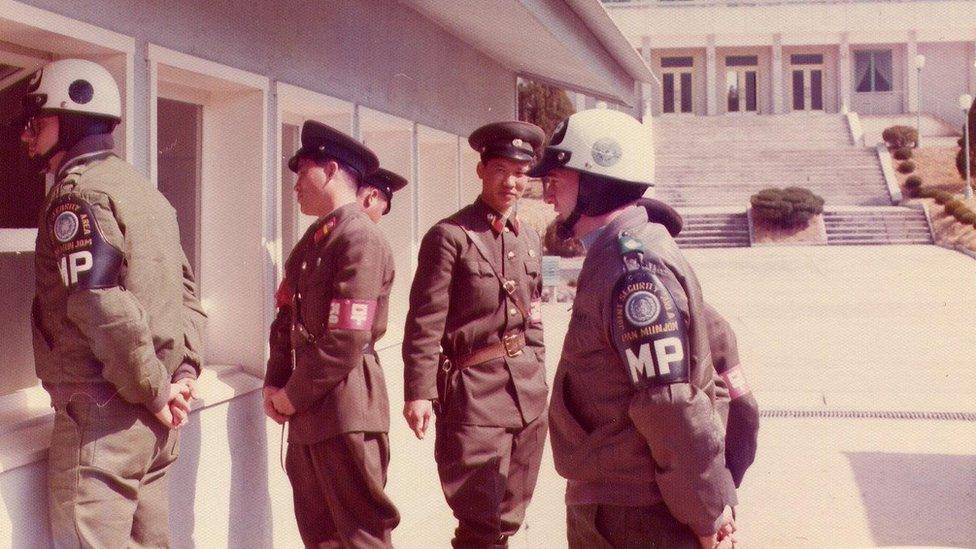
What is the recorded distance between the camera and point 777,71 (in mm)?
49281

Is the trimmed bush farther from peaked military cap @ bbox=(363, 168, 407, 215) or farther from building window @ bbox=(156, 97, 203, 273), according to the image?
building window @ bbox=(156, 97, 203, 273)

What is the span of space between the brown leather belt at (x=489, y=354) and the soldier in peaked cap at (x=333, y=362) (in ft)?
1.62

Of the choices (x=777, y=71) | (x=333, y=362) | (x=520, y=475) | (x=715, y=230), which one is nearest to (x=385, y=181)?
(x=520, y=475)

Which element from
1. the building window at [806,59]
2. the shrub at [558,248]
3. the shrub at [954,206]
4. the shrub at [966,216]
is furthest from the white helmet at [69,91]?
the building window at [806,59]

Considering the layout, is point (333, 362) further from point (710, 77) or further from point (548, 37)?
point (710, 77)

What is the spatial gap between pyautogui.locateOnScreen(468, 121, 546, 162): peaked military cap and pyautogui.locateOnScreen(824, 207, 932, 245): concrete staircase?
24675 millimetres

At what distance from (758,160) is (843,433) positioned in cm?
3240

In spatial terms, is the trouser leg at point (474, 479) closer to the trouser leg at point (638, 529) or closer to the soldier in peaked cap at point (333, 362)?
the soldier in peaked cap at point (333, 362)

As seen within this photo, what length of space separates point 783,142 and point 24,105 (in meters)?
41.3

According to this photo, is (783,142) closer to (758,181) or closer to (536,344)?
(758,181)

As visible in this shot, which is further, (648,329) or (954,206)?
(954,206)

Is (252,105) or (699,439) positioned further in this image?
(252,105)

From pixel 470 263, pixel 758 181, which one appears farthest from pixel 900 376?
pixel 758 181

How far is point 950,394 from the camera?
9672mm
